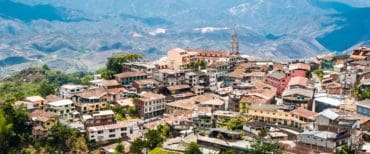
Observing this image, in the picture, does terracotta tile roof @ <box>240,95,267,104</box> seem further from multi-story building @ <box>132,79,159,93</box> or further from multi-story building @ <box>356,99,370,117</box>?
multi-story building @ <box>132,79,159,93</box>

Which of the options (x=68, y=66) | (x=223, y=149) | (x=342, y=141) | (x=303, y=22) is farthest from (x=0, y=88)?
(x=303, y=22)

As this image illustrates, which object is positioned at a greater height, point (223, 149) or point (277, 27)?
point (277, 27)

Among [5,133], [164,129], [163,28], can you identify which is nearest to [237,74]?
[164,129]

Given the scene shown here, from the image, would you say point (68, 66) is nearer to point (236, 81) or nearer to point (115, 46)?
point (115, 46)

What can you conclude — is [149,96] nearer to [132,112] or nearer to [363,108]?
[132,112]

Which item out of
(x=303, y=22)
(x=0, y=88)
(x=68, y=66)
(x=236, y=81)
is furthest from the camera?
(x=303, y=22)

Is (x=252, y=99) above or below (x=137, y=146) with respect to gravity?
above

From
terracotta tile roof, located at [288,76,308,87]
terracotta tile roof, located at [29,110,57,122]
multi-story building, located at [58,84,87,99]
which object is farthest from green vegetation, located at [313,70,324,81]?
terracotta tile roof, located at [29,110,57,122]
